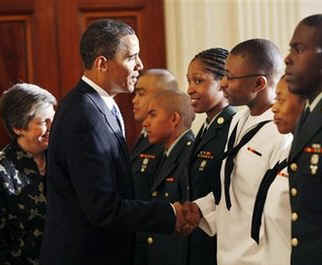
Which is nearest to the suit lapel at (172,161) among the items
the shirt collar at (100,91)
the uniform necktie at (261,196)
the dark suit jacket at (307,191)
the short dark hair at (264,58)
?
the shirt collar at (100,91)

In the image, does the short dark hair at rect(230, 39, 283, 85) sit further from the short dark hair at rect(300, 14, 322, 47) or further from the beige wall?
the beige wall

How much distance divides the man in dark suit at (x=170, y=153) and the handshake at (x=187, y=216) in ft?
0.69

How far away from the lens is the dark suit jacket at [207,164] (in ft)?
9.34

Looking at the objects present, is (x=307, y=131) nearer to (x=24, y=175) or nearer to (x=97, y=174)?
(x=97, y=174)

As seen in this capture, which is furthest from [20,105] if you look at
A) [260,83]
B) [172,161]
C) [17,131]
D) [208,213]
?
[260,83]

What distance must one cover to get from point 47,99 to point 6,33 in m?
1.12

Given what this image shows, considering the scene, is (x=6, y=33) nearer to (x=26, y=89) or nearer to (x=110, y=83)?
(x=26, y=89)

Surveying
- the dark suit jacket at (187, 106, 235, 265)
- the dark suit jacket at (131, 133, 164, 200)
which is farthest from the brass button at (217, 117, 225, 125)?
the dark suit jacket at (131, 133, 164, 200)

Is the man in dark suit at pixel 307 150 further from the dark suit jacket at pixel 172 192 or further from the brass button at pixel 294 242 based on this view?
the dark suit jacket at pixel 172 192

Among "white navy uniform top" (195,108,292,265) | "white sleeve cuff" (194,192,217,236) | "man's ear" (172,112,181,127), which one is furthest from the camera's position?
"man's ear" (172,112,181,127)

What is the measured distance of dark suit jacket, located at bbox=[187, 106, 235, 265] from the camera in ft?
9.34

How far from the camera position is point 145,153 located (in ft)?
11.5

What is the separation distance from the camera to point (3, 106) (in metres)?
3.11

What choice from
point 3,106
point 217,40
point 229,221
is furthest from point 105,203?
point 217,40
